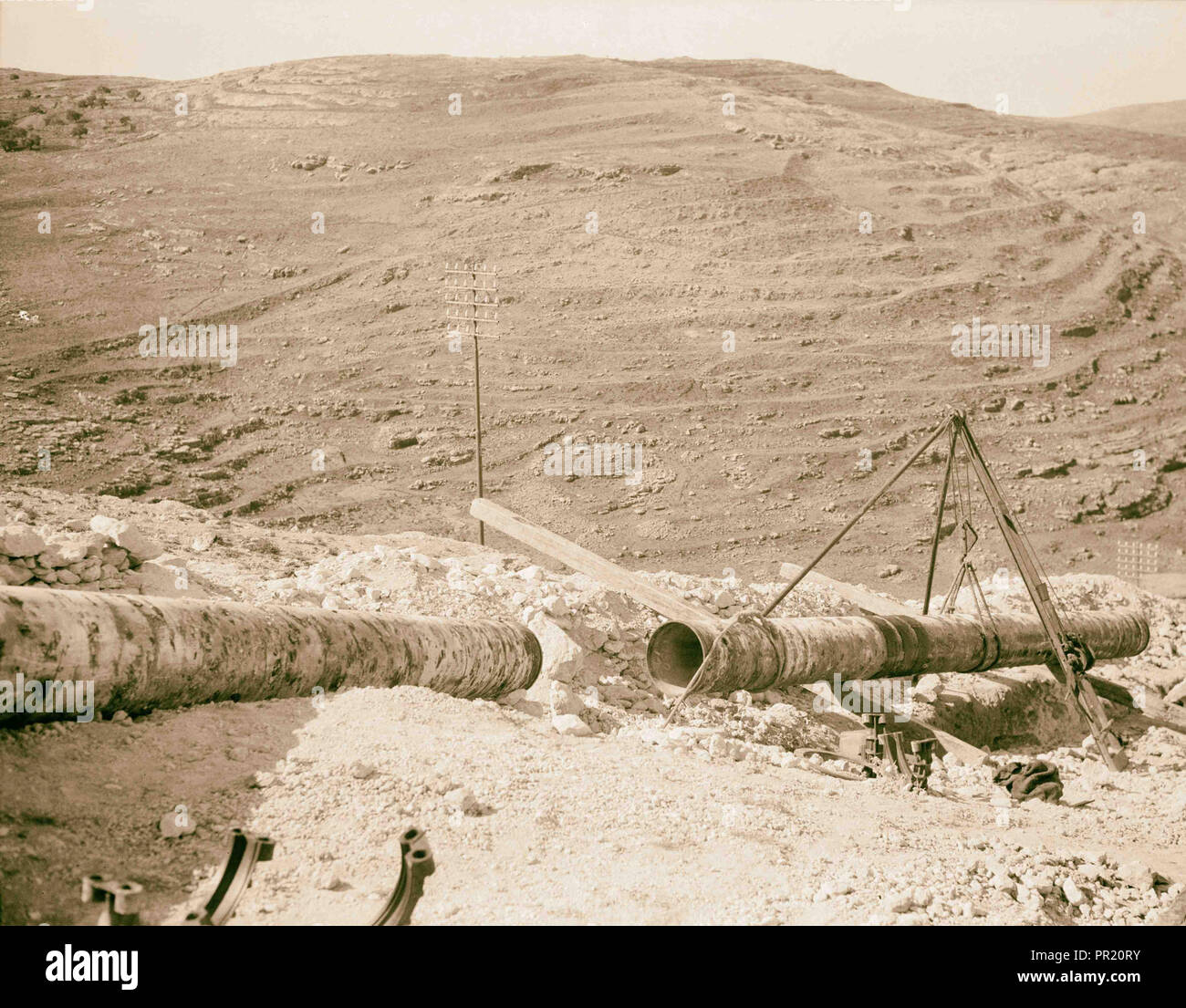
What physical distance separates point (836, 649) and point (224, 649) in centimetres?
574

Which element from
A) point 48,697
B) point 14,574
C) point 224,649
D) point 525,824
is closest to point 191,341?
point 14,574

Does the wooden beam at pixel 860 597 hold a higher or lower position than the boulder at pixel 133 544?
lower

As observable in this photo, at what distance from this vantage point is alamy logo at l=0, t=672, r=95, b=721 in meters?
Result: 4.81

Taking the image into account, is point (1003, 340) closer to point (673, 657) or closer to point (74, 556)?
point (673, 657)

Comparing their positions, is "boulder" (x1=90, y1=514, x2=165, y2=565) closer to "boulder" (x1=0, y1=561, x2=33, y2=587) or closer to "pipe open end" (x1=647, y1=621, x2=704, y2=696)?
"boulder" (x1=0, y1=561, x2=33, y2=587)

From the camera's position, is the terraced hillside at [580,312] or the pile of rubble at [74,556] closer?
the pile of rubble at [74,556]

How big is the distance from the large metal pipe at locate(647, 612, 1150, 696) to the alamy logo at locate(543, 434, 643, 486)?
33.0 ft

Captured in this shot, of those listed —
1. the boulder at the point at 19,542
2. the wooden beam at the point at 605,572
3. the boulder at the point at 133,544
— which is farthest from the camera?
the wooden beam at the point at 605,572

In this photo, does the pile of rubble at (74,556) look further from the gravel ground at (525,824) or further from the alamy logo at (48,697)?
the alamy logo at (48,697)

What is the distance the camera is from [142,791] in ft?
16.3

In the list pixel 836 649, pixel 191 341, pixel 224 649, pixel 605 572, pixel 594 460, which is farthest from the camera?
pixel 191 341

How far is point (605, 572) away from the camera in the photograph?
10.4 m

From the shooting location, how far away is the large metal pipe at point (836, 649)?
8852 mm
